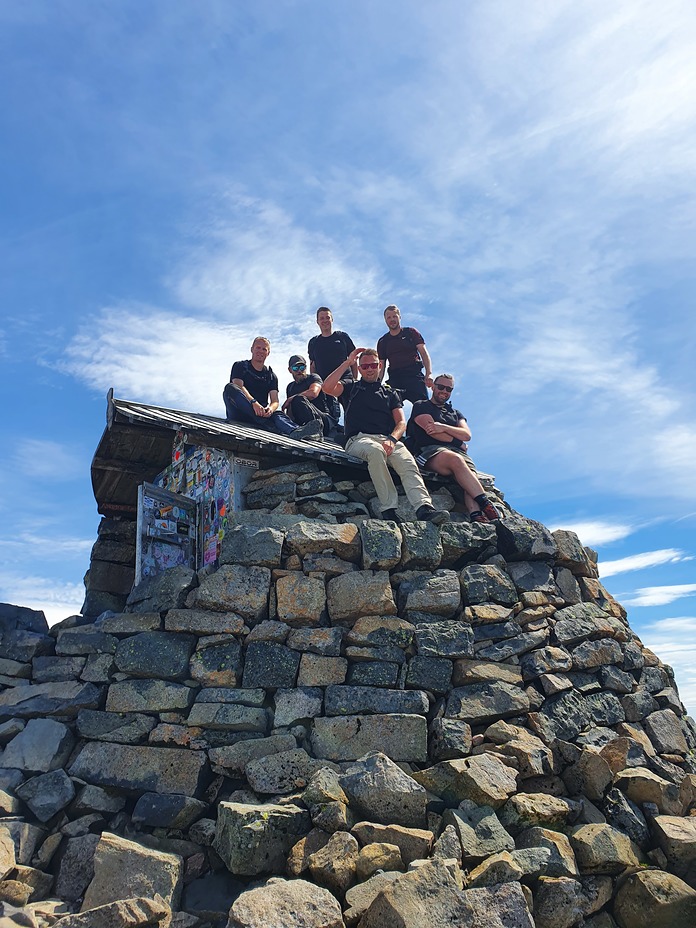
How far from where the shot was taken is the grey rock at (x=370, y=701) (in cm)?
634

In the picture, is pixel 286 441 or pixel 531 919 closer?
pixel 531 919

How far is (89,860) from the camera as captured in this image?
536cm

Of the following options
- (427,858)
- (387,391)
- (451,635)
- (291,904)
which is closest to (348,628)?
(451,635)

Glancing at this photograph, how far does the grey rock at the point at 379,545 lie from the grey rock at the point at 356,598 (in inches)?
7.5

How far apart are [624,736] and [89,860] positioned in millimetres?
5016

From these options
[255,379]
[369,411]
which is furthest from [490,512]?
[255,379]

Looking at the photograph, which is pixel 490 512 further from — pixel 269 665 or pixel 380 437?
pixel 269 665

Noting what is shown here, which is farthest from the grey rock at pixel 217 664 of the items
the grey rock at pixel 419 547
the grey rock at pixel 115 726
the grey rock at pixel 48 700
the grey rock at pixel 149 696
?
the grey rock at pixel 419 547

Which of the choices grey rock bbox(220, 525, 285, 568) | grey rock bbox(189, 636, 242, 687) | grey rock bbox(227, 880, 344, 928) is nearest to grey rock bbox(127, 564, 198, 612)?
Result: grey rock bbox(220, 525, 285, 568)

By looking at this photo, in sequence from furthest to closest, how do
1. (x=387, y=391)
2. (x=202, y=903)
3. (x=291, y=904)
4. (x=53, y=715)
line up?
(x=387, y=391) < (x=53, y=715) < (x=202, y=903) < (x=291, y=904)

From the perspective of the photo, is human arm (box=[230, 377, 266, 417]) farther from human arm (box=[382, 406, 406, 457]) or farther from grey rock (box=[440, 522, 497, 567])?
grey rock (box=[440, 522, 497, 567])

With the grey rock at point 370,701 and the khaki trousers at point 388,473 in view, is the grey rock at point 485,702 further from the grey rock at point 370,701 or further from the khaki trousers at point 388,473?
the khaki trousers at point 388,473

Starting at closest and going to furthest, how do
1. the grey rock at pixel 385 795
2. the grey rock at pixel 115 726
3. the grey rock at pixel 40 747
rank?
1. the grey rock at pixel 385 795
2. the grey rock at pixel 40 747
3. the grey rock at pixel 115 726

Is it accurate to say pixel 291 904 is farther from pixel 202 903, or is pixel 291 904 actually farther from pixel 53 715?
pixel 53 715
